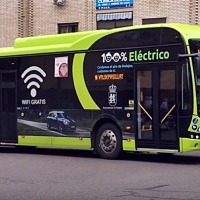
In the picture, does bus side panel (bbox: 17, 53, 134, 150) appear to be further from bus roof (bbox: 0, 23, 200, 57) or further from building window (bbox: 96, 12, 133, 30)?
building window (bbox: 96, 12, 133, 30)

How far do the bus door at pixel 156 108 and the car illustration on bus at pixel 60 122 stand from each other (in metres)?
2.20

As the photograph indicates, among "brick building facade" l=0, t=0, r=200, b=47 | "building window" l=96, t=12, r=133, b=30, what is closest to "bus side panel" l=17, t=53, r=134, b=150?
"brick building facade" l=0, t=0, r=200, b=47

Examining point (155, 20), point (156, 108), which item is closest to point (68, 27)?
point (155, 20)

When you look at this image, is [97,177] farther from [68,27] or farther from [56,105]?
[68,27]

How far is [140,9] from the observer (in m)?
29.3

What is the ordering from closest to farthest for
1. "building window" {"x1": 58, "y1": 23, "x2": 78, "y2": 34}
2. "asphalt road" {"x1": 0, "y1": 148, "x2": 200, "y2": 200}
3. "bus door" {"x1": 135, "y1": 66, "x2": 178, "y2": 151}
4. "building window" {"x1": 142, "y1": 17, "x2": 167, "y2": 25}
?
1. "asphalt road" {"x1": 0, "y1": 148, "x2": 200, "y2": 200}
2. "bus door" {"x1": 135, "y1": 66, "x2": 178, "y2": 151}
3. "building window" {"x1": 142, "y1": 17, "x2": 167, "y2": 25}
4. "building window" {"x1": 58, "y1": 23, "x2": 78, "y2": 34}

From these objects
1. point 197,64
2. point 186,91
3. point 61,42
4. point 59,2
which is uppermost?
point 59,2

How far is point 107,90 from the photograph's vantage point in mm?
16578

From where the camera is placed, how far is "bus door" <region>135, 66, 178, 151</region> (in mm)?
15344

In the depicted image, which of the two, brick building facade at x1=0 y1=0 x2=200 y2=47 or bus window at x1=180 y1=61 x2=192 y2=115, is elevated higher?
brick building facade at x1=0 y1=0 x2=200 y2=47

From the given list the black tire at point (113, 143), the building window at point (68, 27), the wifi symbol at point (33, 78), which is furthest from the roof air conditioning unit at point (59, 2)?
the black tire at point (113, 143)

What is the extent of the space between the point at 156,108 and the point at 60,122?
3.16m

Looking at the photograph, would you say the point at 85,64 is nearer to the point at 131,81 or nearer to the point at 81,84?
the point at 81,84

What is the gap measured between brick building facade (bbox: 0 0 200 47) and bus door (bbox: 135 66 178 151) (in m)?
12.7
